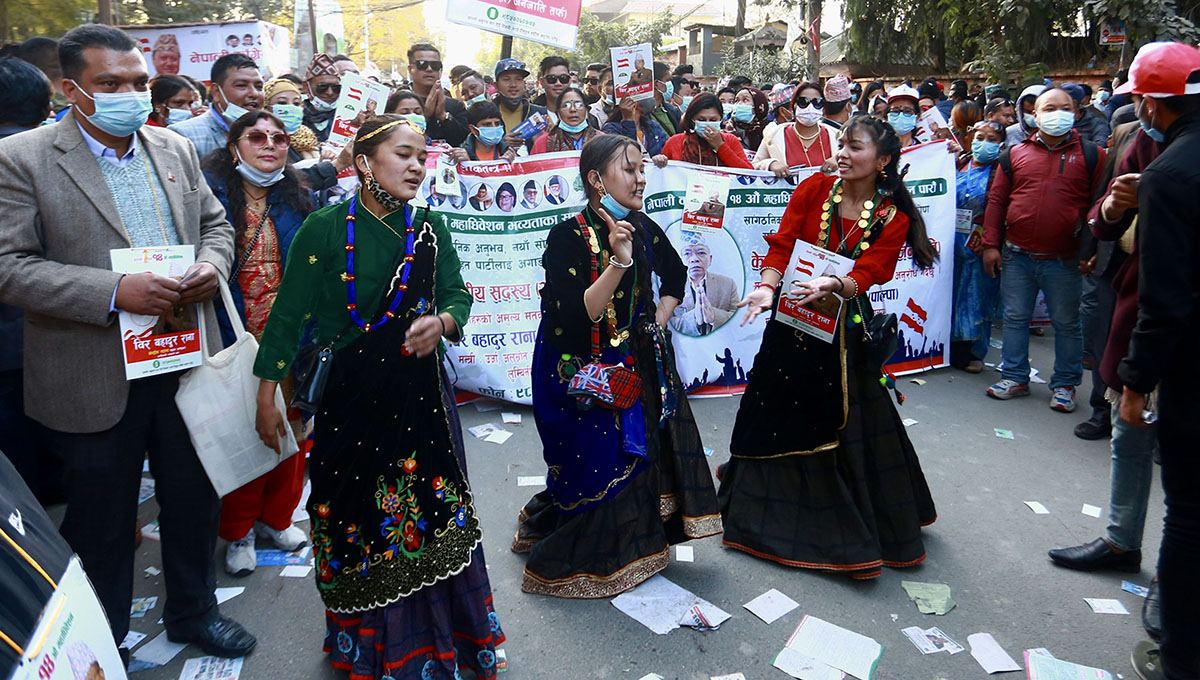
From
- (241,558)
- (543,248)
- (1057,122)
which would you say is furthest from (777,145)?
(241,558)

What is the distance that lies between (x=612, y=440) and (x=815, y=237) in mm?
1338

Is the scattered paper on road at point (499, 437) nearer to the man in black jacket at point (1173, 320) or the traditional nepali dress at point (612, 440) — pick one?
the traditional nepali dress at point (612, 440)

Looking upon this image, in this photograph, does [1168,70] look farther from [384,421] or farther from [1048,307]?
[1048,307]

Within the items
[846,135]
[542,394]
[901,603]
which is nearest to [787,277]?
[846,135]

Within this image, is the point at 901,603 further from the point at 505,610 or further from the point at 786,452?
the point at 505,610

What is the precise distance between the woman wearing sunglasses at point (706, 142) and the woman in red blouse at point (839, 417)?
2.20 meters

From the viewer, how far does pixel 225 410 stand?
2.70 meters

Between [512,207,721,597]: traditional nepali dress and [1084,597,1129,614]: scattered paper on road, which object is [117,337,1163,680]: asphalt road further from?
[512,207,721,597]: traditional nepali dress

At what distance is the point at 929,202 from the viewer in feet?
20.1

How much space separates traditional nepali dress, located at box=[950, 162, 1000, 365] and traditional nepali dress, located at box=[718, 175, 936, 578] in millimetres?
3106

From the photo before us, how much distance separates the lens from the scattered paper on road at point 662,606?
3.10 meters

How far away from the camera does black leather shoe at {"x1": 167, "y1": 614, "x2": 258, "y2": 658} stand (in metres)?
2.86

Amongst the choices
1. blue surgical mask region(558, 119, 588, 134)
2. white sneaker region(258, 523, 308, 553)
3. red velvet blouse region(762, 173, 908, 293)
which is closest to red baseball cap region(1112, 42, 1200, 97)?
red velvet blouse region(762, 173, 908, 293)

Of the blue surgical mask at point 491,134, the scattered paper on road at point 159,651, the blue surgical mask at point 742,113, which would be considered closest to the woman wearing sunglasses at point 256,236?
the scattered paper on road at point 159,651
